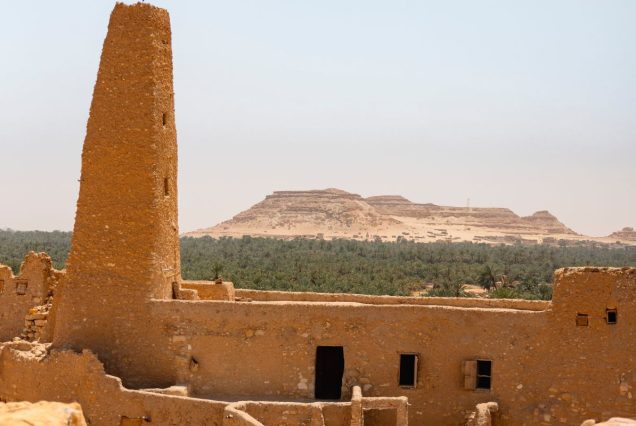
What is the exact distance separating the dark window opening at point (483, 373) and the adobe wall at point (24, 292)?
11595mm

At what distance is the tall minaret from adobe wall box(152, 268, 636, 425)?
91 centimetres

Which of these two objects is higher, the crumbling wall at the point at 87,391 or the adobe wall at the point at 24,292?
the adobe wall at the point at 24,292

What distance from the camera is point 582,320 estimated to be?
58.5ft

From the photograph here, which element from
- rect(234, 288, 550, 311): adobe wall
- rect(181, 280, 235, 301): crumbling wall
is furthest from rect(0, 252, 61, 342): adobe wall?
rect(234, 288, 550, 311): adobe wall

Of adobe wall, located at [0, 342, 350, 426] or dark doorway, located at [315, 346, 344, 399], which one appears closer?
adobe wall, located at [0, 342, 350, 426]

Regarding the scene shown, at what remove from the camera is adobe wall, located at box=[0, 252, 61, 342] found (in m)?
21.9

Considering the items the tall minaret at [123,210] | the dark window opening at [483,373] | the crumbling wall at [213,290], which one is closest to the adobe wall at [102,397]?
the tall minaret at [123,210]

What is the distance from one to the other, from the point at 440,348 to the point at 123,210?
7.98 metres

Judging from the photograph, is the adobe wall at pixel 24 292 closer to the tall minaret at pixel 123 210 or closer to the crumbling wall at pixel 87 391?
the tall minaret at pixel 123 210

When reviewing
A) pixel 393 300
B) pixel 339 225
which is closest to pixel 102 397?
pixel 393 300

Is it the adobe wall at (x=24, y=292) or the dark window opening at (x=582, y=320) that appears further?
the adobe wall at (x=24, y=292)

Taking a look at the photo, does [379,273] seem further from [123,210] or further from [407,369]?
[123,210]

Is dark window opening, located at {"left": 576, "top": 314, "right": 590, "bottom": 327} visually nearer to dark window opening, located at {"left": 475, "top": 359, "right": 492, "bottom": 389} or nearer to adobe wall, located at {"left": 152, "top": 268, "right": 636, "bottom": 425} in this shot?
adobe wall, located at {"left": 152, "top": 268, "right": 636, "bottom": 425}

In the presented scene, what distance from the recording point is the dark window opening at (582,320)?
58.4 feet
